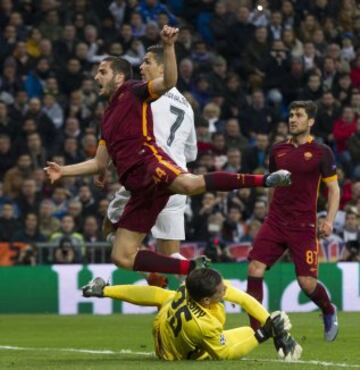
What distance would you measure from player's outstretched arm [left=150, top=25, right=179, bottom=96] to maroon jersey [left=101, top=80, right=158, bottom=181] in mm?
132

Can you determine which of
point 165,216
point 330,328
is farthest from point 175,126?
point 330,328

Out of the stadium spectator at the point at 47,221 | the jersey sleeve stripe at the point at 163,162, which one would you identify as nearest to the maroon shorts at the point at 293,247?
the jersey sleeve stripe at the point at 163,162

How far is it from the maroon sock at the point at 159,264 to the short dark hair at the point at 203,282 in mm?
979

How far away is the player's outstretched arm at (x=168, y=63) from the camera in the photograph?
11.5m

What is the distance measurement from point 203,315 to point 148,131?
191 cm

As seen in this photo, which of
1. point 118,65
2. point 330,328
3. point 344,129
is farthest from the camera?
point 344,129

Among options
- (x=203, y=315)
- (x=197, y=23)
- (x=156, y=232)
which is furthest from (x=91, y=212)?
(x=203, y=315)

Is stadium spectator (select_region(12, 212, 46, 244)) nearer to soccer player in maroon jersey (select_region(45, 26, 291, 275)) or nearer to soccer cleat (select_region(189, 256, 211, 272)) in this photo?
soccer player in maroon jersey (select_region(45, 26, 291, 275))

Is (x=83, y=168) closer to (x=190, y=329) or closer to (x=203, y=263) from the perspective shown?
(x=203, y=263)

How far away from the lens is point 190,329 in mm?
10977

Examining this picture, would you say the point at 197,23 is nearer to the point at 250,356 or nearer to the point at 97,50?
the point at 97,50

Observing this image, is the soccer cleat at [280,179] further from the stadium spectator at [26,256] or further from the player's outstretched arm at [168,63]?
the stadium spectator at [26,256]

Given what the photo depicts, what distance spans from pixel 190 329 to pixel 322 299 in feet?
11.3

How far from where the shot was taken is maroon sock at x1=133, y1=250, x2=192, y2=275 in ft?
Answer: 39.5
